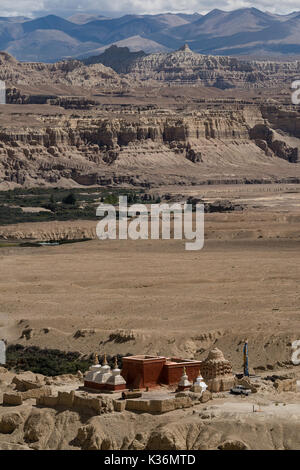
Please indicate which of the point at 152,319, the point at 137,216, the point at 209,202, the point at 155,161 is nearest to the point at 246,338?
the point at 152,319

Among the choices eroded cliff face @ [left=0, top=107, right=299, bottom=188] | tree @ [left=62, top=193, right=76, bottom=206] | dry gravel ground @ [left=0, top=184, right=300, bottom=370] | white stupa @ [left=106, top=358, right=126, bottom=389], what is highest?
eroded cliff face @ [left=0, top=107, right=299, bottom=188]

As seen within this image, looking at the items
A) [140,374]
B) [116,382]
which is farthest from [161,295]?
[116,382]

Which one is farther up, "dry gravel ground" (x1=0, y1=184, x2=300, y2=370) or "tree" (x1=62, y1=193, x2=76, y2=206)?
"tree" (x1=62, y1=193, x2=76, y2=206)

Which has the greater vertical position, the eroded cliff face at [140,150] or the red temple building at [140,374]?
the eroded cliff face at [140,150]

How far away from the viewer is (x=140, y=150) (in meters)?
163

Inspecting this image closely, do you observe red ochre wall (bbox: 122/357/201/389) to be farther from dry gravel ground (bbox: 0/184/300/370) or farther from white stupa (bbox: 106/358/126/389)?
dry gravel ground (bbox: 0/184/300/370)

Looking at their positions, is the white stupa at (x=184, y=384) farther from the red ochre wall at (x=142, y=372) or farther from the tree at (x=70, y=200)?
the tree at (x=70, y=200)

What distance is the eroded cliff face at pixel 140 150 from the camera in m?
152

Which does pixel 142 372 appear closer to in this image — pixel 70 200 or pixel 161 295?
pixel 161 295

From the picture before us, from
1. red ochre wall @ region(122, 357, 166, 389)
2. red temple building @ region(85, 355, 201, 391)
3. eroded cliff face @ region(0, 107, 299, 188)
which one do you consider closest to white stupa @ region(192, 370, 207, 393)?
red temple building @ region(85, 355, 201, 391)

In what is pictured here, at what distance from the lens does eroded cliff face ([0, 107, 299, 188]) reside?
500 ft

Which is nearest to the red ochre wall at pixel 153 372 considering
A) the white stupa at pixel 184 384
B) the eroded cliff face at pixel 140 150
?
the white stupa at pixel 184 384

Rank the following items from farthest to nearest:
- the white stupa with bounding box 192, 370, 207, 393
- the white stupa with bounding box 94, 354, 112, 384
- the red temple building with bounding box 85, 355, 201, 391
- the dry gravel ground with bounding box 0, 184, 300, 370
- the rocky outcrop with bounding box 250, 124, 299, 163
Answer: the rocky outcrop with bounding box 250, 124, 299, 163 → the dry gravel ground with bounding box 0, 184, 300, 370 → the white stupa with bounding box 94, 354, 112, 384 → the red temple building with bounding box 85, 355, 201, 391 → the white stupa with bounding box 192, 370, 207, 393

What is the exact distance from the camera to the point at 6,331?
179 feet
